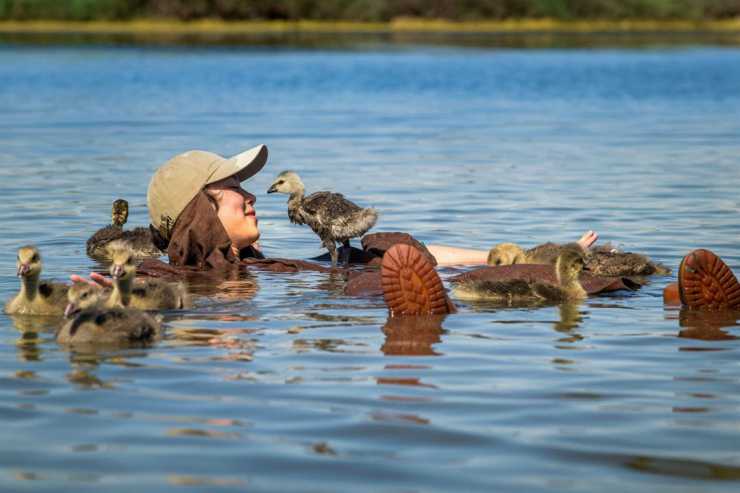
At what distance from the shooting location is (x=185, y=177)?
1181cm

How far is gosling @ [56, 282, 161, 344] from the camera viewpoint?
8789 mm

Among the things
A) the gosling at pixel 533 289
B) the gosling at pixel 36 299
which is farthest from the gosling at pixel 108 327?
the gosling at pixel 533 289

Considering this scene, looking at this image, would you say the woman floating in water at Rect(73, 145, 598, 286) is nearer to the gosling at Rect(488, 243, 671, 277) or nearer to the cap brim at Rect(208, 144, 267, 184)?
the cap brim at Rect(208, 144, 267, 184)

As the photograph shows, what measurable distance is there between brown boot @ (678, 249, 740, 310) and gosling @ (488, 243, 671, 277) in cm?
189

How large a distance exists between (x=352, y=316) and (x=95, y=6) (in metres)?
89.3

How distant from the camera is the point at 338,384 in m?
7.99

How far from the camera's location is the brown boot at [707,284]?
954 centimetres

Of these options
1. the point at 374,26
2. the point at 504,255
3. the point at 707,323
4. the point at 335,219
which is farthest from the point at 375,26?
the point at 707,323

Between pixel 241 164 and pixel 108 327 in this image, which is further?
pixel 241 164

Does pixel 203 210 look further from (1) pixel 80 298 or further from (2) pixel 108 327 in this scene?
(2) pixel 108 327

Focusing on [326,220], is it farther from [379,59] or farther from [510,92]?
[379,59]

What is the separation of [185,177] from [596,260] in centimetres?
346

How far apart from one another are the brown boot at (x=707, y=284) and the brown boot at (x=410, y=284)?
62.9 inches

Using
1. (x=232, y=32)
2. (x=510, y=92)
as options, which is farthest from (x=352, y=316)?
(x=232, y=32)
